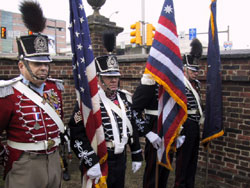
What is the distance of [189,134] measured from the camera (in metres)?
3.68

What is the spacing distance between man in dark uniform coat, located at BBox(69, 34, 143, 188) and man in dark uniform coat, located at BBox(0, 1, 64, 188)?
0.26 meters

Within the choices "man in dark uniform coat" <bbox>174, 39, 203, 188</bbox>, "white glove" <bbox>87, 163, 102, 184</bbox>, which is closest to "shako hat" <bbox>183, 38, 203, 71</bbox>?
"man in dark uniform coat" <bbox>174, 39, 203, 188</bbox>

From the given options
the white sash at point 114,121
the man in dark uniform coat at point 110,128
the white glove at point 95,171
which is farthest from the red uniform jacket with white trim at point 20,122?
the white sash at point 114,121

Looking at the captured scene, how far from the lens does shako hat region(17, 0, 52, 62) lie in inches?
89.8

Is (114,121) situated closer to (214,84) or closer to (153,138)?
(153,138)

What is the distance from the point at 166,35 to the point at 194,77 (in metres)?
0.99

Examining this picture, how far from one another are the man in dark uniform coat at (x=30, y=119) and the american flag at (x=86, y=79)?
1.02 feet

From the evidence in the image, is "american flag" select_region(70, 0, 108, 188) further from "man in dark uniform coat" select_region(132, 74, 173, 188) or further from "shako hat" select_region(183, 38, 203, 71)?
"shako hat" select_region(183, 38, 203, 71)

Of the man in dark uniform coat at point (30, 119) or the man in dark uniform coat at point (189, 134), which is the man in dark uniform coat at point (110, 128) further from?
the man in dark uniform coat at point (189, 134)

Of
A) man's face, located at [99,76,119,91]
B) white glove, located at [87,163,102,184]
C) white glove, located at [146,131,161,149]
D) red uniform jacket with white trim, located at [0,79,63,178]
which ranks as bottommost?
white glove, located at [87,163,102,184]

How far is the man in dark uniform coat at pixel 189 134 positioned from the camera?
3.69m

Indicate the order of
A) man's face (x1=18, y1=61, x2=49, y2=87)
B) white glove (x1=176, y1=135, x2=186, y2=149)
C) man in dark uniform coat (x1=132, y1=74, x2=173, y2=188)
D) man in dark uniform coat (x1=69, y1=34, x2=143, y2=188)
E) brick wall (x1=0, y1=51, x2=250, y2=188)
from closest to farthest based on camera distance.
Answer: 1. man's face (x1=18, y1=61, x2=49, y2=87)
2. man in dark uniform coat (x1=69, y1=34, x2=143, y2=188)
3. man in dark uniform coat (x1=132, y1=74, x2=173, y2=188)
4. white glove (x1=176, y1=135, x2=186, y2=149)
5. brick wall (x1=0, y1=51, x2=250, y2=188)

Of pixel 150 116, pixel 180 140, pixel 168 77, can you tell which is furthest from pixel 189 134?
pixel 168 77

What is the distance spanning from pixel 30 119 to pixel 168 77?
1864 millimetres
